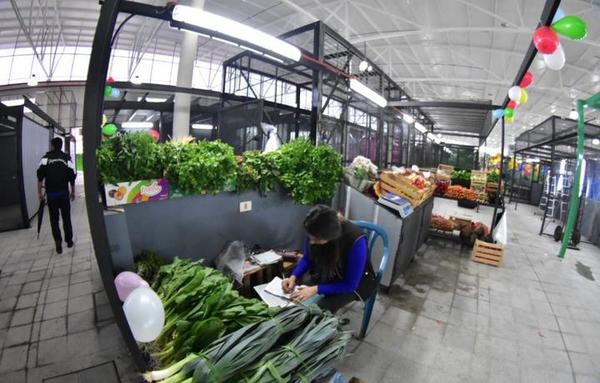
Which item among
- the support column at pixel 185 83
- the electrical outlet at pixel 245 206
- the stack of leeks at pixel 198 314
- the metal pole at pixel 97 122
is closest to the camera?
the stack of leeks at pixel 198 314

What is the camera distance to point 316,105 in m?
5.30

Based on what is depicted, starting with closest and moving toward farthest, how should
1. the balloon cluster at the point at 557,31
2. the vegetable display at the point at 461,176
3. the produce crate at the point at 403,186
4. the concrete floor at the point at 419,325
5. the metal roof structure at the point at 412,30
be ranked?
the concrete floor at the point at 419,325 → the balloon cluster at the point at 557,31 → the produce crate at the point at 403,186 → the metal roof structure at the point at 412,30 → the vegetable display at the point at 461,176

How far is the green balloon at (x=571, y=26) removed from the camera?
2.88m

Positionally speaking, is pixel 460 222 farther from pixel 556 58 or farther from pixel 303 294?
pixel 303 294

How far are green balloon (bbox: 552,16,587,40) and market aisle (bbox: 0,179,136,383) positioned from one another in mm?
5465

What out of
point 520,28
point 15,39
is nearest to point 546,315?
point 520,28

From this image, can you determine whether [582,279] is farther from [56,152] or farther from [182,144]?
[56,152]

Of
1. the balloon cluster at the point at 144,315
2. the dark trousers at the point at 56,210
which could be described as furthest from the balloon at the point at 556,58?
the dark trousers at the point at 56,210

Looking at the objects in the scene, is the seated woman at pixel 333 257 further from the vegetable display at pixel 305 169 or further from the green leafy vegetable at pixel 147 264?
the vegetable display at pixel 305 169

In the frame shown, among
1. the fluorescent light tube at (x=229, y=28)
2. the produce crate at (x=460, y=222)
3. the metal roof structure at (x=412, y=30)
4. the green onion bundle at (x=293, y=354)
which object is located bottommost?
the produce crate at (x=460, y=222)

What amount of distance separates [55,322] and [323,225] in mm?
3250

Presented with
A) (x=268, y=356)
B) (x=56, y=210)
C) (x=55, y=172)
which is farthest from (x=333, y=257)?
(x=56, y=210)

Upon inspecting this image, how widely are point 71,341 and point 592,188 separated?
12.1 meters

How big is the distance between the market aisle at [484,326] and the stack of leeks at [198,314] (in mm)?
1502
